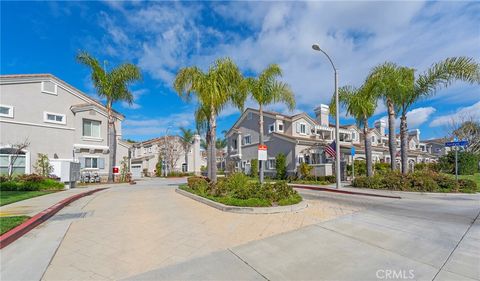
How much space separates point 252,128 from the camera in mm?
32938

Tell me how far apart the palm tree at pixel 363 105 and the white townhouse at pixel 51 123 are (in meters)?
23.4

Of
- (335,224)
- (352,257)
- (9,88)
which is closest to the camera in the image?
(352,257)

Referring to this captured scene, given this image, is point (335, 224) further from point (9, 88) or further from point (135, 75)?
point (9, 88)

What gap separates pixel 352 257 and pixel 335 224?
2321 mm

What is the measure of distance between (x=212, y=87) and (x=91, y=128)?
17.5 meters

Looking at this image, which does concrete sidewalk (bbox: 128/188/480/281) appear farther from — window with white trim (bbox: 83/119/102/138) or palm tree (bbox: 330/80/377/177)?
window with white trim (bbox: 83/119/102/138)

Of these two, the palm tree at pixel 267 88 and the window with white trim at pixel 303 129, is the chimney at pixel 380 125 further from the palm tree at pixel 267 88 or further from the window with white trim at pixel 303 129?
the palm tree at pixel 267 88

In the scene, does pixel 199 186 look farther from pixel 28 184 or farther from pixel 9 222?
pixel 28 184

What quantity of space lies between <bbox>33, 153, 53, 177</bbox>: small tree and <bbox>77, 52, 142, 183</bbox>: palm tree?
4.72 meters

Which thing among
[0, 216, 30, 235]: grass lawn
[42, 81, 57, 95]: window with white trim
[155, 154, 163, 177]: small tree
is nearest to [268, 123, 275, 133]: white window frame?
[42, 81, 57, 95]: window with white trim

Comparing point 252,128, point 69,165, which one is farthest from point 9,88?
point 252,128

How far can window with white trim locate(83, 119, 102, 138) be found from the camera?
995 inches

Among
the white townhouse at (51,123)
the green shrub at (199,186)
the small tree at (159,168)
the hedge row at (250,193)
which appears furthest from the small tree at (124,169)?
A: the hedge row at (250,193)

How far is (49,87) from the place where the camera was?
23.1 metres
